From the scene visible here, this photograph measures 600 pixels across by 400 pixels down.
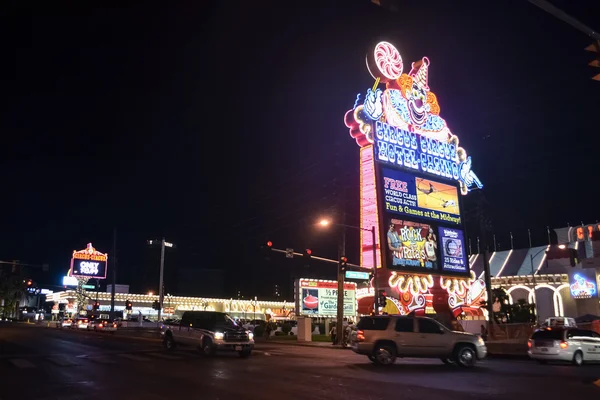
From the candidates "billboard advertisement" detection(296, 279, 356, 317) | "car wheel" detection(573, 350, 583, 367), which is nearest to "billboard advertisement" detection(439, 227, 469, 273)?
"billboard advertisement" detection(296, 279, 356, 317)

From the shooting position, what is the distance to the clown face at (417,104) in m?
53.1

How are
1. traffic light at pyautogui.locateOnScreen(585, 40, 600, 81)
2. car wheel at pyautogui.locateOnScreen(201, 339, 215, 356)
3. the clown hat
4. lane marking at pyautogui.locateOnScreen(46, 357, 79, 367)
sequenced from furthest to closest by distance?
the clown hat, car wheel at pyautogui.locateOnScreen(201, 339, 215, 356), lane marking at pyautogui.locateOnScreen(46, 357, 79, 367), traffic light at pyautogui.locateOnScreen(585, 40, 600, 81)

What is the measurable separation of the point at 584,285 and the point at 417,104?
32497 millimetres

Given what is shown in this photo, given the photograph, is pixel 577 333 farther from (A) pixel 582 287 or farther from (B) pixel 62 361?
(A) pixel 582 287

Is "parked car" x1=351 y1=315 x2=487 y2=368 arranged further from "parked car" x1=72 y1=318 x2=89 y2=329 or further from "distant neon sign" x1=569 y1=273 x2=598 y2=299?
"distant neon sign" x1=569 y1=273 x2=598 y2=299

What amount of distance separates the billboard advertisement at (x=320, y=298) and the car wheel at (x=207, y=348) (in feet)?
81.5

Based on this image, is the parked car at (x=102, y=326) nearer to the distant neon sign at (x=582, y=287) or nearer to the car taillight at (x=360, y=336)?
the car taillight at (x=360, y=336)

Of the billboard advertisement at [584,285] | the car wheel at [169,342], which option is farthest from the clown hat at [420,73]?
the car wheel at [169,342]

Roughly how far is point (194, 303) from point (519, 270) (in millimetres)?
61653

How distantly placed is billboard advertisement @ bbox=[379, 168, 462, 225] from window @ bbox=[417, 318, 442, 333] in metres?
28.1

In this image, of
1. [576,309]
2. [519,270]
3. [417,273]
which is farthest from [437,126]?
[519,270]

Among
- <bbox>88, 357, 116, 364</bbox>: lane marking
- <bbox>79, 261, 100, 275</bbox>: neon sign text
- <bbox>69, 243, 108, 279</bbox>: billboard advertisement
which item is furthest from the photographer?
<bbox>79, 261, 100, 275</bbox>: neon sign text

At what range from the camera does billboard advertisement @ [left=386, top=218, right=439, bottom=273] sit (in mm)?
47562

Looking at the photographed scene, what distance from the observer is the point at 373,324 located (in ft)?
65.1
